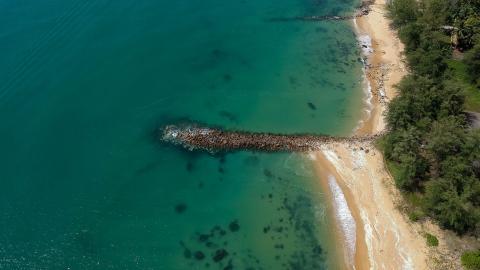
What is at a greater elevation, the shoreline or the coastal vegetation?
the coastal vegetation

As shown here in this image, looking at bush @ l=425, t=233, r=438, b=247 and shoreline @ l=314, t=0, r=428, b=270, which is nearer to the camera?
bush @ l=425, t=233, r=438, b=247

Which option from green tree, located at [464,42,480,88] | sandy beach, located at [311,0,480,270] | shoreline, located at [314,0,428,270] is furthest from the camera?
green tree, located at [464,42,480,88]

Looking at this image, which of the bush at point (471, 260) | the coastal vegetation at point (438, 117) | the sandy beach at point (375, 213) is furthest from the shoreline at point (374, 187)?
the bush at point (471, 260)

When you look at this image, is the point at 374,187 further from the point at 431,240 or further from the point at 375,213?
the point at 431,240

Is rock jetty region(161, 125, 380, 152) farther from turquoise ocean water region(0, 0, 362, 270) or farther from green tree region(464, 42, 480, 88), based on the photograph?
green tree region(464, 42, 480, 88)

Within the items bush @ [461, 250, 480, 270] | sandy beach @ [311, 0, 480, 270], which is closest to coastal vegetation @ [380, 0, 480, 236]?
sandy beach @ [311, 0, 480, 270]

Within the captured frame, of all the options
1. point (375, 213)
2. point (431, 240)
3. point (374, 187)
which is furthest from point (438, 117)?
point (431, 240)

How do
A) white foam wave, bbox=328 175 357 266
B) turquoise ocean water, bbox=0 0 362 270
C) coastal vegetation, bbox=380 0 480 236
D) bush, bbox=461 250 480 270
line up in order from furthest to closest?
turquoise ocean water, bbox=0 0 362 270
white foam wave, bbox=328 175 357 266
coastal vegetation, bbox=380 0 480 236
bush, bbox=461 250 480 270
